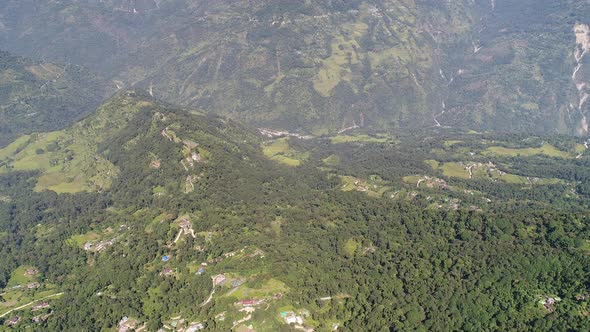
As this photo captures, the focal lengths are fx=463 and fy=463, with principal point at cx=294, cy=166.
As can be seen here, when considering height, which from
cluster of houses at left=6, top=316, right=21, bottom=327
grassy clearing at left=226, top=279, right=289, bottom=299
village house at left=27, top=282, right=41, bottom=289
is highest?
grassy clearing at left=226, top=279, right=289, bottom=299

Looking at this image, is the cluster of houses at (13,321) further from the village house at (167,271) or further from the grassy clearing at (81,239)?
the grassy clearing at (81,239)

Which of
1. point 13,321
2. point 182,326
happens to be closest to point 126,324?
point 182,326

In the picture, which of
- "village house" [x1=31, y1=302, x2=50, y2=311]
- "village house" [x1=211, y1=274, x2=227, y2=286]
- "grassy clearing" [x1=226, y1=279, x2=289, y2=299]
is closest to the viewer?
"grassy clearing" [x1=226, y1=279, x2=289, y2=299]

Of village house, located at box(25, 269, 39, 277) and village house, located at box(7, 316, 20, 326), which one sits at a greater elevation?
village house, located at box(7, 316, 20, 326)

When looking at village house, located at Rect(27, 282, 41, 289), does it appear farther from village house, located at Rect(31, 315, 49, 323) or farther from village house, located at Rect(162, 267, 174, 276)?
village house, located at Rect(162, 267, 174, 276)

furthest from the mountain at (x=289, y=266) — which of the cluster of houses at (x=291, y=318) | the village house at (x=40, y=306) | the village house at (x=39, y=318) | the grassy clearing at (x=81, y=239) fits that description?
the village house at (x=40, y=306)

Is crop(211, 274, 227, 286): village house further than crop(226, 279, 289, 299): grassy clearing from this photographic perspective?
Yes

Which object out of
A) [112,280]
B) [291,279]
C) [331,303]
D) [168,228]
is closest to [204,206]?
[168,228]

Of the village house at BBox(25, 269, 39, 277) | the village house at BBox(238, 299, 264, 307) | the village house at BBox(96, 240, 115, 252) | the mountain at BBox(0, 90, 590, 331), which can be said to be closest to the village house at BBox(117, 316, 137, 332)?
the mountain at BBox(0, 90, 590, 331)

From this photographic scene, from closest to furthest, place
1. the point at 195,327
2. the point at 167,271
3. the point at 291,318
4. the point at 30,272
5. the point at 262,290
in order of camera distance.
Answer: the point at 195,327, the point at 291,318, the point at 262,290, the point at 167,271, the point at 30,272

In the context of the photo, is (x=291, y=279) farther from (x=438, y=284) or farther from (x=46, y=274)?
(x=46, y=274)

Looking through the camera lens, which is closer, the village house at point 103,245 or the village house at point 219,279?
the village house at point 219,279

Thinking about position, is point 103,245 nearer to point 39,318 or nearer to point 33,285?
point 33,285
